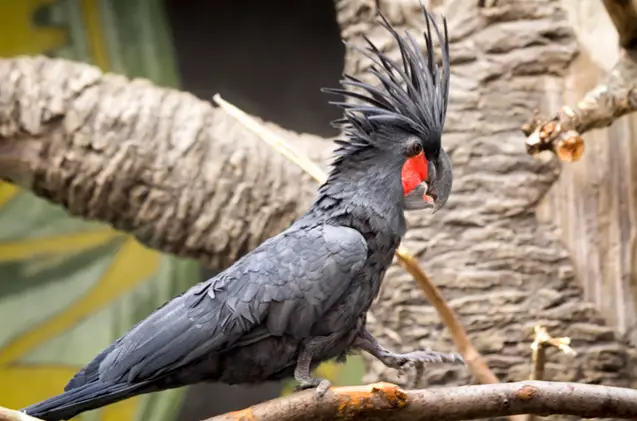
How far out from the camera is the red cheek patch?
94cm

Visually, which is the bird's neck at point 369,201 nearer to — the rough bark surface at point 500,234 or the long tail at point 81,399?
the long tail at point 81,399

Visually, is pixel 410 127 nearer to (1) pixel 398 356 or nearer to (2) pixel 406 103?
(2) pixel 406 103

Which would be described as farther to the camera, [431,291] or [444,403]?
[431,291]

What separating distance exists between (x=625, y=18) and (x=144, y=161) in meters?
1.01

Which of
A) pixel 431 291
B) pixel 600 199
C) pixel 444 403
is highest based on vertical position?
Result: pixel 600 199

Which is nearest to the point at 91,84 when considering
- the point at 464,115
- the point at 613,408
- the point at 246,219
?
the point at 246,219

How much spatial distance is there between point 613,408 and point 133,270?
1402 millimetres

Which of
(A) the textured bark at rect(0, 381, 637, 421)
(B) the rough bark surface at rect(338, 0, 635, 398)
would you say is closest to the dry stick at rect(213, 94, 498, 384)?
(B) the rough bark surface at rect(338, 0, 635, 398)

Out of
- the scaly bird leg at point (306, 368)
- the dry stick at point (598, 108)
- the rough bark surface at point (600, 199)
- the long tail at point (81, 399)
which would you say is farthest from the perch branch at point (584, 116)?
the long tail at point (81, 399)

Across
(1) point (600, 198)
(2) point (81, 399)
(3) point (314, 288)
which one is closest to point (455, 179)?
(1) point (600, 198)

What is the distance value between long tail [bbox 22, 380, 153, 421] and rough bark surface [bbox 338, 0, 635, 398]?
2.43ft

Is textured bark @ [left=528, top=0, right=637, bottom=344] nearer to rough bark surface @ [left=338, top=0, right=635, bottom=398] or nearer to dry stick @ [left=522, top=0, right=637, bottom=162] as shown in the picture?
rough bark surface @ [left=338, top=0, right=635, bottom=398]

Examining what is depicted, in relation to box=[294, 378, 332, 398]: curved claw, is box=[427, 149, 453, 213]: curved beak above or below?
A: above

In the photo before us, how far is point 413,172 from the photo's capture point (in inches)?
37.2
